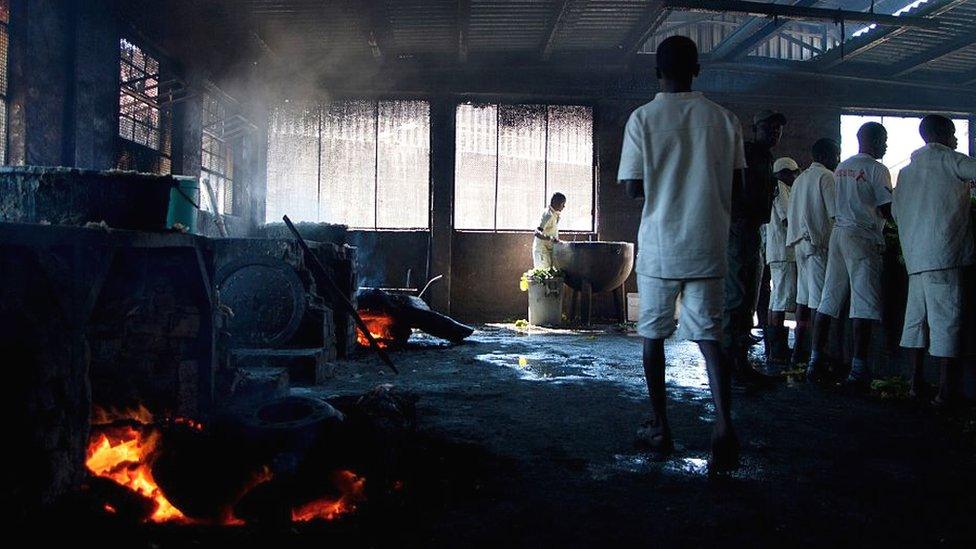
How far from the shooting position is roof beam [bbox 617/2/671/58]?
8.38m

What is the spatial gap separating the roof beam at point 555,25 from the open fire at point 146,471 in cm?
746

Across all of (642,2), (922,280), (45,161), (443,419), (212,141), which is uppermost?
(642,2)

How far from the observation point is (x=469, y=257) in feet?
36.7

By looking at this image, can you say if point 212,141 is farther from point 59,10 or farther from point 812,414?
point 812,414

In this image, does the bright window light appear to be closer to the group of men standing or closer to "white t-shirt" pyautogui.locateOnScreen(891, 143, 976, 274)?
the group of men standing

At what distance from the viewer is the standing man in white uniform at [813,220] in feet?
17.9

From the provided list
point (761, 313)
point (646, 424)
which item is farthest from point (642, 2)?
point (646, 424)

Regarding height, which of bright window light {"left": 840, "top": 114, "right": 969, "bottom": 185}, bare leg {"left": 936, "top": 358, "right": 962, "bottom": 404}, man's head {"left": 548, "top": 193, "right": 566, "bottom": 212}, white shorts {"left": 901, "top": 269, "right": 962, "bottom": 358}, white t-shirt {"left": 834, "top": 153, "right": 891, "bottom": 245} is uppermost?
bright window light {"left": 840, "top": 114, "right": 969, "bottom": 185}

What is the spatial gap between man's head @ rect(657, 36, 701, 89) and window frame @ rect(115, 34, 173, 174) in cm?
582

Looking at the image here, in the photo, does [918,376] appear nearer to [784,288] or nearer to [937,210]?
[937,210]

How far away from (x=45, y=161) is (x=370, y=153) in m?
6.19

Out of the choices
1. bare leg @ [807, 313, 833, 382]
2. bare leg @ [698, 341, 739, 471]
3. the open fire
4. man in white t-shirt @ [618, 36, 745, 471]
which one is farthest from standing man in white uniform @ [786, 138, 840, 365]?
the open fire

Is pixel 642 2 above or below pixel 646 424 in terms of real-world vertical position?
above

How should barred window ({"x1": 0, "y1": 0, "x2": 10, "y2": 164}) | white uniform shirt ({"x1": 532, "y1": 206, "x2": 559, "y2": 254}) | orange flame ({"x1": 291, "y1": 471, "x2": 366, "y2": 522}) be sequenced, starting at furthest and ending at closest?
white uniform shirt ({"x1": 532, "y1": 206, "x2": 559, "y2": 254}) < barred window ({"x1": 0, "y1": 0, "x2": 10, "y2": 164}) < orange flame ({"x1": 291, "y1": 471, "x2": 366, "y2": 522})
